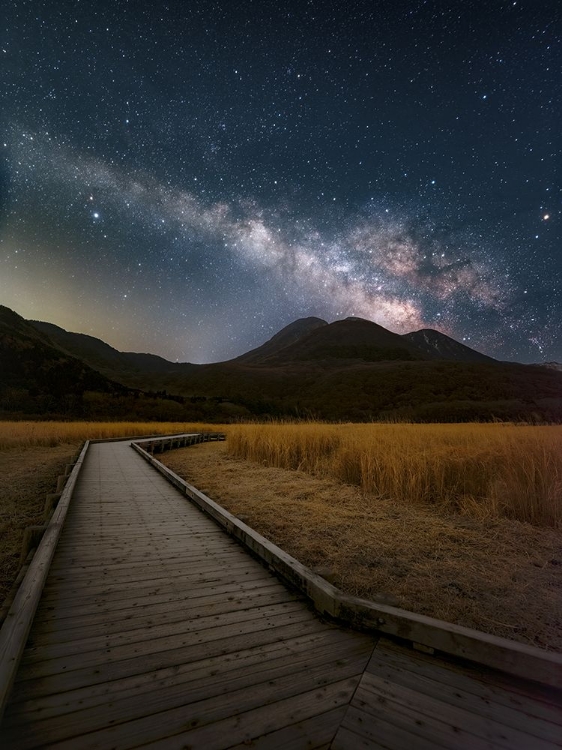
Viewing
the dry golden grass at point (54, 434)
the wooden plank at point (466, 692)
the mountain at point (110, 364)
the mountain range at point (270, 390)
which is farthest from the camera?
the mountain at point (110, 364)

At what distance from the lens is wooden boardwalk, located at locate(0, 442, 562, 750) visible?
5.49 feet

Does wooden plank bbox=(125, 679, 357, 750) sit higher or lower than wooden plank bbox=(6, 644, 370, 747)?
higher

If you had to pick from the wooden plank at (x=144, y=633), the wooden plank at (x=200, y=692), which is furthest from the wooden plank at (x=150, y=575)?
the wooden plank at (x=200, y=692)

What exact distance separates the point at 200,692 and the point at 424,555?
3408mm

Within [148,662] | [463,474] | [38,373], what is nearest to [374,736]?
[148,662]

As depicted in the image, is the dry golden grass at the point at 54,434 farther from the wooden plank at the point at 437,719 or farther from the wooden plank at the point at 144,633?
the wooden plank at the point at 437,719

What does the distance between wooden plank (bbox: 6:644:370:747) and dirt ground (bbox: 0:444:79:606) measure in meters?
2.62

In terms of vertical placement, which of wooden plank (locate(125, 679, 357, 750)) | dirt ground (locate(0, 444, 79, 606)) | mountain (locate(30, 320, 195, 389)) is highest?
mountain (locate(30, 320, 195, 389))

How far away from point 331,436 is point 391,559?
7635 millimetres

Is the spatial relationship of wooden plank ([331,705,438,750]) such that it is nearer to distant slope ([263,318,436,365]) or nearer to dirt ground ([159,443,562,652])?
dirt ground ([159,443,562,652])

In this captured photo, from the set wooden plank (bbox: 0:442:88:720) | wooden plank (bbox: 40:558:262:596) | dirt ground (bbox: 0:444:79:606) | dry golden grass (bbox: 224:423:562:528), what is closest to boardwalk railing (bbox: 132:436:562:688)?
wooden plank (bbox: 40:558:262:596)

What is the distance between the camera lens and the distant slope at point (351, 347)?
12256 centimetres

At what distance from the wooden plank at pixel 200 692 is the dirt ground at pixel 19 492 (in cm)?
262

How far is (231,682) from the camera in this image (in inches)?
79.8
